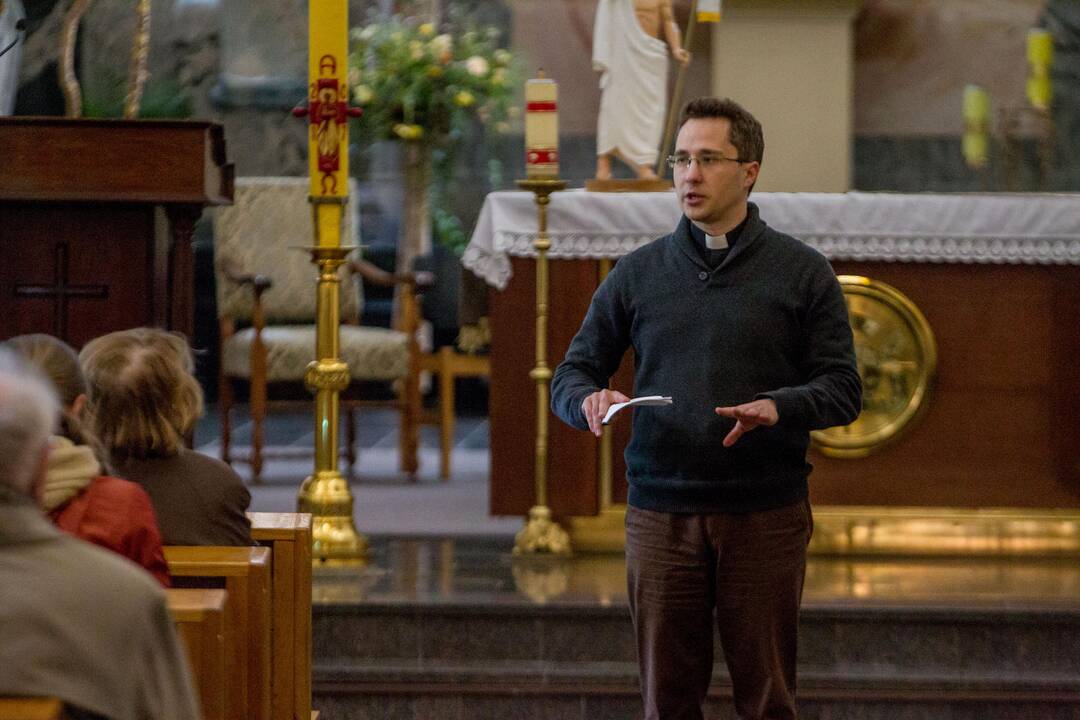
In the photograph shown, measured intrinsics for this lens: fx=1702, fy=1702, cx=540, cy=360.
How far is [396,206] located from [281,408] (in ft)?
9.52

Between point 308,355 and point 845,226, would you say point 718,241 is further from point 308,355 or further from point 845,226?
point 308,355

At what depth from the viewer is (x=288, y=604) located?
138 inches

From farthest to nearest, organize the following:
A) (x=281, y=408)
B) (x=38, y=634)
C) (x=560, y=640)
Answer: (x=281, y=408), (x=560, y=640), (x=38, y=634)

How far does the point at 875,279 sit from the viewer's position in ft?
17.8

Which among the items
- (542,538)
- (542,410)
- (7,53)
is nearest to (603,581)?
(542,538)

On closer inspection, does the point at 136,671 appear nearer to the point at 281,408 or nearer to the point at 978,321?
the point at 978,321

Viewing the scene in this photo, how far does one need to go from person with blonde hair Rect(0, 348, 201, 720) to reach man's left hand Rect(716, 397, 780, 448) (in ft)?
3.91

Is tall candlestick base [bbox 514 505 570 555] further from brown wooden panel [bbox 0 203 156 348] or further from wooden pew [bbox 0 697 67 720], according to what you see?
wooden pew [bbox 0 697 67 720]

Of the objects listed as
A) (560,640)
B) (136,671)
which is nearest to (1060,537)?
(560,640)

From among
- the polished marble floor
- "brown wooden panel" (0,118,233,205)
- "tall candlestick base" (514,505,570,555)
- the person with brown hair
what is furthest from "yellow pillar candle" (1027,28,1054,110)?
the person with brown hair

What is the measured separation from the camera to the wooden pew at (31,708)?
1.86 metres

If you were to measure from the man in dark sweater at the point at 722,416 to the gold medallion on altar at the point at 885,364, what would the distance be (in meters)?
2.25

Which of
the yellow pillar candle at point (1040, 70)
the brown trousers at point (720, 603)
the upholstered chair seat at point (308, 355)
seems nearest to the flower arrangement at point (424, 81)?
the upholstered chair seat at point (308, 355)

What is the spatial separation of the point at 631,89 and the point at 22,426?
4.03 metres
